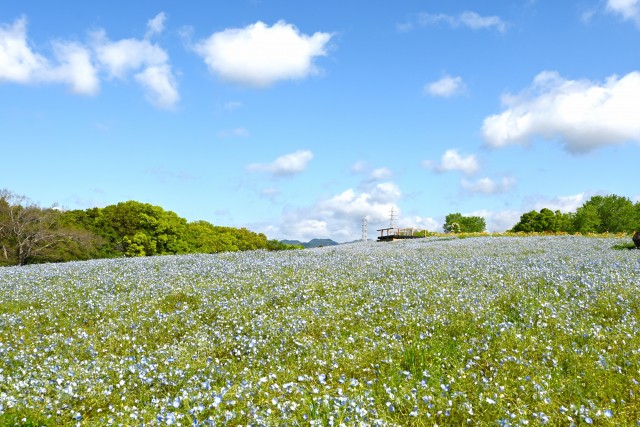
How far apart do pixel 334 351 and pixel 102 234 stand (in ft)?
174

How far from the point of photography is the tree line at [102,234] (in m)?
41.4

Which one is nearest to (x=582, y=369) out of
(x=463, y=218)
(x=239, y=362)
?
(x=239, y=362)

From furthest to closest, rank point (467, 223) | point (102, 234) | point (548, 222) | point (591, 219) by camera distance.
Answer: point (467, 223) < point (591, 219) < point (548, 222) < point (102, 234)

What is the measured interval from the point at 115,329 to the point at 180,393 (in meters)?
4.12

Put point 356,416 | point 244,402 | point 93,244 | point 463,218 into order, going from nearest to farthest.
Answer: point 356,416 < point 244,402 < point 93,244 < point 463,218

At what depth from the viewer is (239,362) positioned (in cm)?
745

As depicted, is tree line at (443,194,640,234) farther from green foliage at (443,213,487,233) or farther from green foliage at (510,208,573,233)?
green foliage at (443,213,487,233)

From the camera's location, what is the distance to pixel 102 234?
5291 centimetres

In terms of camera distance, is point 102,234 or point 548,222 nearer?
point 102,234

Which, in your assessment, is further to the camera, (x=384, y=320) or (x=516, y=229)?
(x=516, y=229)

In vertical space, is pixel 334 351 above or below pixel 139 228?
below

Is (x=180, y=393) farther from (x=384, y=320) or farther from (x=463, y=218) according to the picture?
(x=463, y=218)

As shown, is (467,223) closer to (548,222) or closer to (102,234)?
(548,222)

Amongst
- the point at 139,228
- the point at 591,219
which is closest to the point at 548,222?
the point at 591,219
